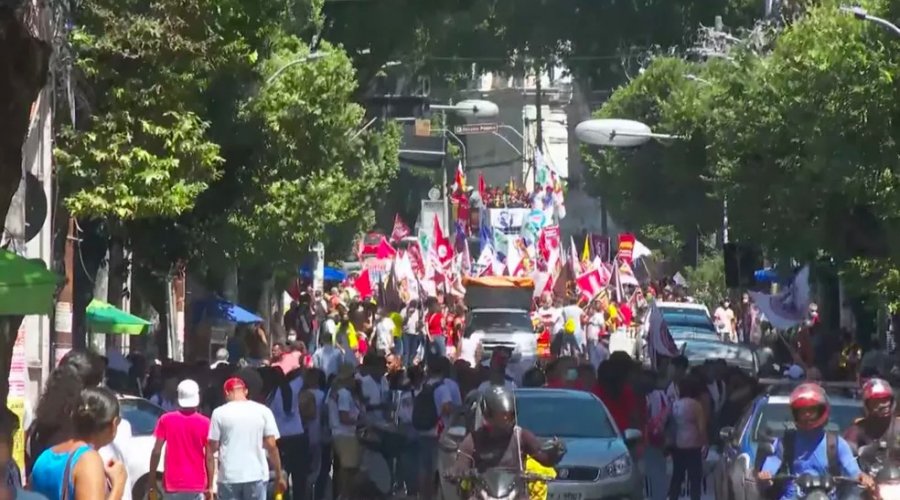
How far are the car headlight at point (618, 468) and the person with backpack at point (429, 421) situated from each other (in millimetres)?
3044

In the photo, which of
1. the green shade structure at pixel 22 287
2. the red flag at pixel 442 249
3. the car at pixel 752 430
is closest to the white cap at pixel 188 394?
the green shade structure at pixel 22 287

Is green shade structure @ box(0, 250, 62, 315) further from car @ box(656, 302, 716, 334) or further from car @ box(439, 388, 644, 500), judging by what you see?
car @ box(656, 302, 716, 334)

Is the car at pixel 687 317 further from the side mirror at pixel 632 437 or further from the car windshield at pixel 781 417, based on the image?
the car windshield at pixel 781 417

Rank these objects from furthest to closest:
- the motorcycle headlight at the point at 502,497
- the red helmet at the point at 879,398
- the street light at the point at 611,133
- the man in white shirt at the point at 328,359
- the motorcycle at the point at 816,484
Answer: the street light at the point at 611,133
the man in white shirt at the point at 328,359
the red helmet at the point at 879,398
the motorcycle headlight at the point at 502,497
the motorcycle at the point at 816,484

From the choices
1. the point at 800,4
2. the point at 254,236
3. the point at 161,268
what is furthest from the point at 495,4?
the point at 161,268

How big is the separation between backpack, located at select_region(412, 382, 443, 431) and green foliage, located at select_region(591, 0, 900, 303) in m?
6.42

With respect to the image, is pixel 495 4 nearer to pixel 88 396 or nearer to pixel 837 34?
pixel 837 34

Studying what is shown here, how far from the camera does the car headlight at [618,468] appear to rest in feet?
55.9

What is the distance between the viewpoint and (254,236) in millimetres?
35688

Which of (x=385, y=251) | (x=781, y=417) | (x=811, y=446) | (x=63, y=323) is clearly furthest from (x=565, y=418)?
(x=385, y=251)

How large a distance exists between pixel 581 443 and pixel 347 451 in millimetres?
2999

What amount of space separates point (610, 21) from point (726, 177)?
14634mm

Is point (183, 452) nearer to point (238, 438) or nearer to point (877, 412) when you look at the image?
point (238, 438)

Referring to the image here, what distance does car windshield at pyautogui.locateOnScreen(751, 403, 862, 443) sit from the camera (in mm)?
16047
